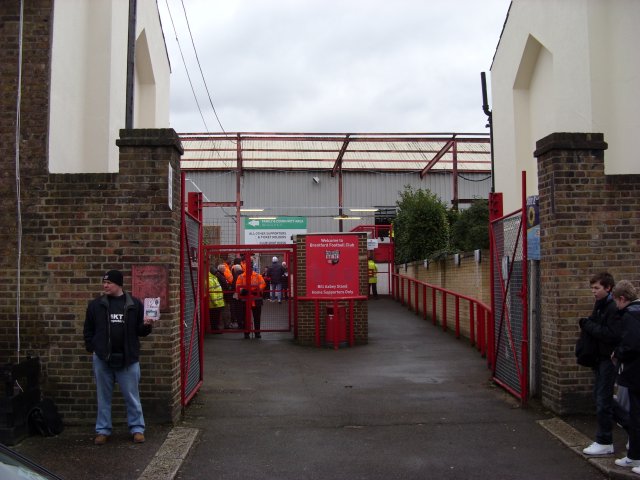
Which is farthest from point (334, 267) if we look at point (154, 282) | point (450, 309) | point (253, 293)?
point (154, 282)

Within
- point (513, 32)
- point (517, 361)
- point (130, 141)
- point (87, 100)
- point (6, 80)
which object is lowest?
point (517, 361)

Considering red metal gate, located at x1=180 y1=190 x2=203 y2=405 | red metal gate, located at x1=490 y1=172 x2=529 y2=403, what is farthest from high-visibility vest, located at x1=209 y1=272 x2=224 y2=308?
red metal gate, located at x1=490 y1=172 x2=529 y2=403

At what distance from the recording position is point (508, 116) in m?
14.6

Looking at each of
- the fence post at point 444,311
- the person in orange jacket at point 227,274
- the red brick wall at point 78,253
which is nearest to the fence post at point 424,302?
the fence post at point 444,311

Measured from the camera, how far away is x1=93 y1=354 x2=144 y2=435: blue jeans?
6.13 m

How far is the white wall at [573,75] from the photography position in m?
10.7

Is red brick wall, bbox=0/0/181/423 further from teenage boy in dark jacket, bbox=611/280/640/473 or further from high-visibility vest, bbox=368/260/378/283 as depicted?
high-visibility vest, bbox=368/260/378/283

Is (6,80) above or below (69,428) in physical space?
above

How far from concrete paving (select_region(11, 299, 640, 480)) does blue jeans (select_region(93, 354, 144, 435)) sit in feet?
0.63

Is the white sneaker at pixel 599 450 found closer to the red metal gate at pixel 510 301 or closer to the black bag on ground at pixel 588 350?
the black bag on ground at pixel 588 350

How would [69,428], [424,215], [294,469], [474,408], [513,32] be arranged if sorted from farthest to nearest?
[424,215] → [513,32] → [474,408] → [69,428] → [294,469]

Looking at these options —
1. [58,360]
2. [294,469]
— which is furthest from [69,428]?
[294,469]

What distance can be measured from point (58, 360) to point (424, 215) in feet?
51.3

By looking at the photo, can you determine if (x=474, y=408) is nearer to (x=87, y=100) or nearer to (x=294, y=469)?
(x=294, y=469)
